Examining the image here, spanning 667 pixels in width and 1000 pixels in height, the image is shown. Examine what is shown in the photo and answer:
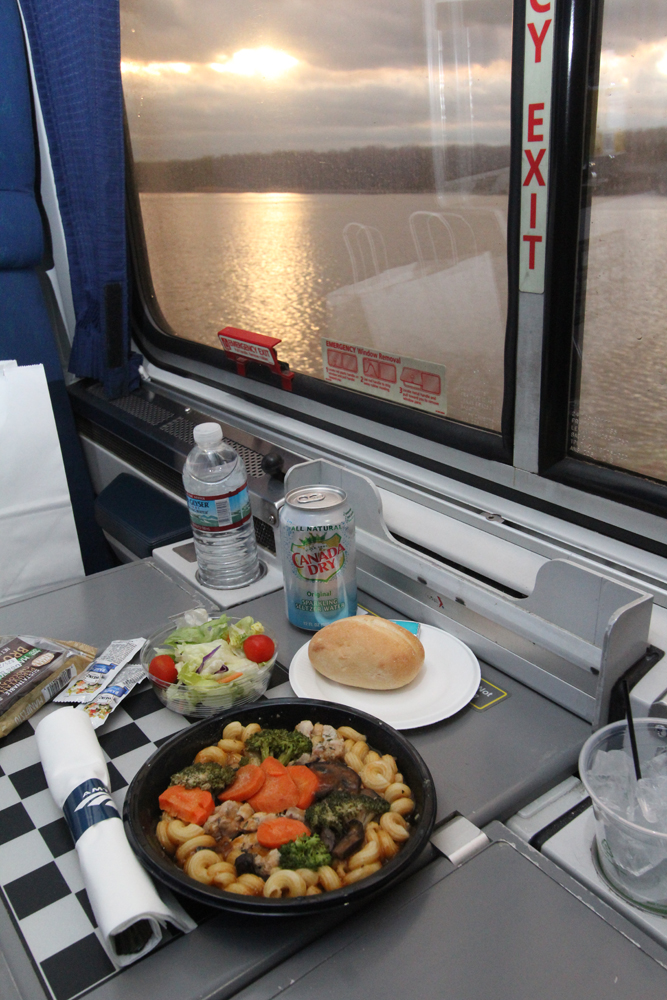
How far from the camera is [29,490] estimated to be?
177 centimetres

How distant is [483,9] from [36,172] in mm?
1800

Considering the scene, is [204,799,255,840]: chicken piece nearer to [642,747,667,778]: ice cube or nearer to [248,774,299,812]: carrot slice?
[248,774,299,812]: carrot slice

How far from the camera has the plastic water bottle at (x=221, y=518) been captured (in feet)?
4.51

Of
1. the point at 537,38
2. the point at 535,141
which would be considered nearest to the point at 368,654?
the point at 535,141

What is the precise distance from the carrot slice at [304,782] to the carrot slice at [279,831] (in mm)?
37

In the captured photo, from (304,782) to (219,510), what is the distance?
0.62 m

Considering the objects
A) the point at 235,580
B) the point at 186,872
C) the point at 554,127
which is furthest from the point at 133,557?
the point at 554,127

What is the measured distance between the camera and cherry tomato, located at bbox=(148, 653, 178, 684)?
1.07m

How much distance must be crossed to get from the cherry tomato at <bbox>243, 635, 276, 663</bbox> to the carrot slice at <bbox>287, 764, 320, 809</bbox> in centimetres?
23

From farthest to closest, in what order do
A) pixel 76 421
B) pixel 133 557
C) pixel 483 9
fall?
pixel 76 421
pixel 133 557
pixel 483 9

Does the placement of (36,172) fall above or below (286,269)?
above

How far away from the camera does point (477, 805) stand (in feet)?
2.89

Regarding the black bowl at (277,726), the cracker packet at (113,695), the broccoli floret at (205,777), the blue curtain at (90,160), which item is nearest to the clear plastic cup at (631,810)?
the black bowl at (277,726)

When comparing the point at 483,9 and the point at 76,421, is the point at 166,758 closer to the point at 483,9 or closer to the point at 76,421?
the point at 483,9
